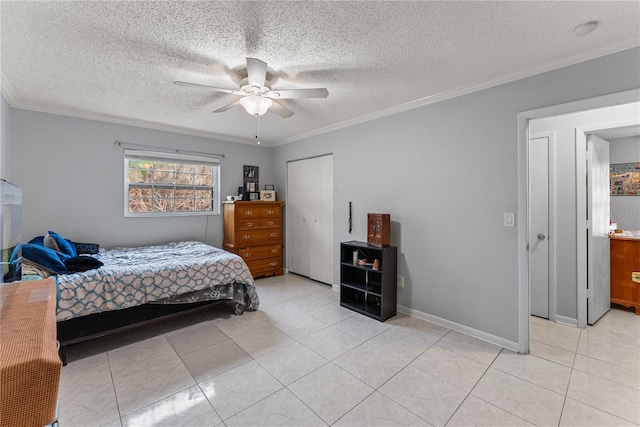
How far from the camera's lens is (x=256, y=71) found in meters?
2.01

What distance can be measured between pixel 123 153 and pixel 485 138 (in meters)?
4.34

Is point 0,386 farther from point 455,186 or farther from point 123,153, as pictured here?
point 123,153

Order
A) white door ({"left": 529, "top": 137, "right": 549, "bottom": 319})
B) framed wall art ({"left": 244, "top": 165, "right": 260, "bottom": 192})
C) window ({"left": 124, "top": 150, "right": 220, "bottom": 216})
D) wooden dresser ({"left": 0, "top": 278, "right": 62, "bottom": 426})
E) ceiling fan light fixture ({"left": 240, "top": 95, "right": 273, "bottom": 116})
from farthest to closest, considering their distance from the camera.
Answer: framed wall art ({"left": 244, "top": 165, "right": 260, "bottom": 192})
window ({"left": 124, "top": 150, "right": 220, "bottom": 216})
white door ({"left": 529, "top": 137, "right": 549, "bottom": 319})
ceiling fan light fixture ({"left": 240, "top": 95, "right": 273, "bottom": 116})
wooden dresser ({"left": 0, "top": 278, "right": 62, "bottom": 426})

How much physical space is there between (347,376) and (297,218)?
121 inches

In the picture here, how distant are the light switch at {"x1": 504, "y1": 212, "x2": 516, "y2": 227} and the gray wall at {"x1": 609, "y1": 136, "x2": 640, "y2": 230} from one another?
2823mm

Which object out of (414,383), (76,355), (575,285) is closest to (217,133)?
(76,355)

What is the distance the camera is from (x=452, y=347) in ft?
7.95

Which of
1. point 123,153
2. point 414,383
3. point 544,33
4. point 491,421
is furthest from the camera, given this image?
point 123,153

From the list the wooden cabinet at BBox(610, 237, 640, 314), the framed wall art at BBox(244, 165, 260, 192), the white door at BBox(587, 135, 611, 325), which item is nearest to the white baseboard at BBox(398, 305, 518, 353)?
the white door at BBox(587, 135, 611, 325)

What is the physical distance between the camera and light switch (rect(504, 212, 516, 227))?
93.3 inches

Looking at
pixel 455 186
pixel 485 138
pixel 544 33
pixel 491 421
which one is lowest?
pixel 491 421

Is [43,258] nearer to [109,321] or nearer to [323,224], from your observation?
[109,321]

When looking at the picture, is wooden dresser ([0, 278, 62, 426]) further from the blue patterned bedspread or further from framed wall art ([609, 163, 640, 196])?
framed wall art ([609, 163, 640, 196])

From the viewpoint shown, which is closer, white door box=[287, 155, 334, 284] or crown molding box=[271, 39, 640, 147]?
crown molding box=[271, 39, 640, 147]
